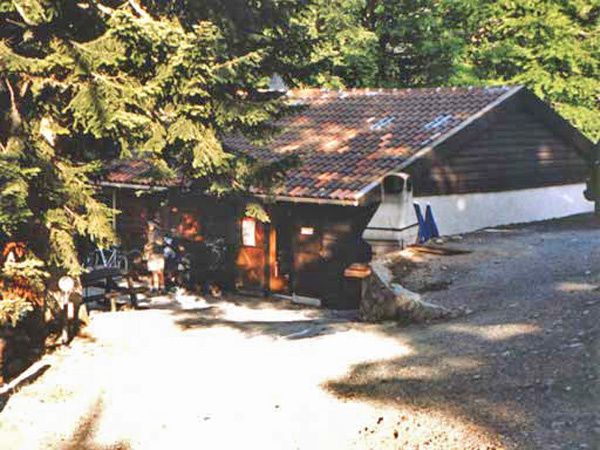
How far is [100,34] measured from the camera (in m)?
12.0

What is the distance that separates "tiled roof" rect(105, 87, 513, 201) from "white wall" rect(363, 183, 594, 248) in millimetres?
1334

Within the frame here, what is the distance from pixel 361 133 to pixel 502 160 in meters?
3.80

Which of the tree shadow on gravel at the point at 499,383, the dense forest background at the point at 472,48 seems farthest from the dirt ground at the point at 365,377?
Result: the dense forest background at the point at 472,48

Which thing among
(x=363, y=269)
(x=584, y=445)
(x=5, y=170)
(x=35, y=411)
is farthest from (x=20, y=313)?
(x=584, y=445)

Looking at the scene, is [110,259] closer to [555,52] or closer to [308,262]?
[308,262]

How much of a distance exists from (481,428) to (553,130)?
628 inches

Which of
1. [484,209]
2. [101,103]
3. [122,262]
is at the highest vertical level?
[101,103]

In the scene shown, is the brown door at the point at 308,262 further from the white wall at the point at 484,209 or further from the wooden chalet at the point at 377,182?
the white wall at the point at 484,209

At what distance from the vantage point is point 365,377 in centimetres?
914

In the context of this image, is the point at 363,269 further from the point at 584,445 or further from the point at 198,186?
the point at 584,445

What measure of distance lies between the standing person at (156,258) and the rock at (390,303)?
7.27 meters

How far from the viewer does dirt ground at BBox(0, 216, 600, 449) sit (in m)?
7.21

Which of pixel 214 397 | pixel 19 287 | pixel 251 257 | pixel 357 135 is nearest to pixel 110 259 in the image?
pixel 251 257

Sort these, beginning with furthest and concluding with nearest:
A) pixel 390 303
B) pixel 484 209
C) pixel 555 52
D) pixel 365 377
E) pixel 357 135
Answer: pixel 555 52, pixel 357 135, pixel 484 209, pixel 390 303, pixel 365 377
